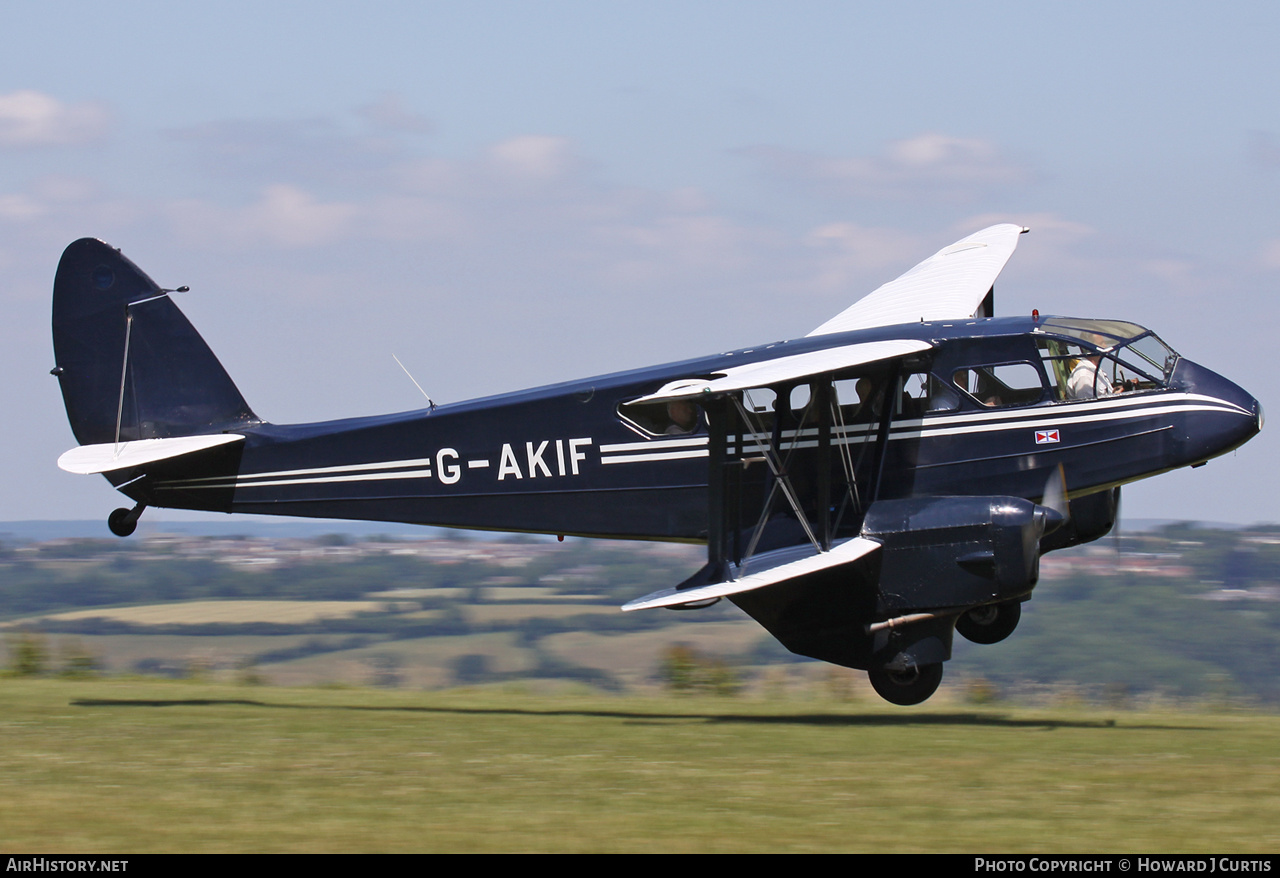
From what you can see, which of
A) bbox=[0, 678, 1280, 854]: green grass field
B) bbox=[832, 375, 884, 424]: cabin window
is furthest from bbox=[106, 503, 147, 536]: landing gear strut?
bbox=[832, 375, 884, 424]: cabin window

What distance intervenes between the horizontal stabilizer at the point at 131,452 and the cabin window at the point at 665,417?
4468 mm

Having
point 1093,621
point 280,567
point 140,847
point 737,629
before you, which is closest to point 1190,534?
point 1093,621

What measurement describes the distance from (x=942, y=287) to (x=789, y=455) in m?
5.06

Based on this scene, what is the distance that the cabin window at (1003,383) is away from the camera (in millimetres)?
12039

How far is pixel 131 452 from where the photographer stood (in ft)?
Result: 46.1

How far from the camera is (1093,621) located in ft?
211

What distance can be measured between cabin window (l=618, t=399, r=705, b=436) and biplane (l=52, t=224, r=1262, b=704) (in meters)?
0.02

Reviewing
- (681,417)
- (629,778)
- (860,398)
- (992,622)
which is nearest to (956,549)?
(860,398)

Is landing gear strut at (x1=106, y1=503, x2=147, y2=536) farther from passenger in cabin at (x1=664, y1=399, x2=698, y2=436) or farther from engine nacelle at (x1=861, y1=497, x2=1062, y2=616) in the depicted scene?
engine nacelle at (x1=861, y1=497, x2=1062, y2=616)

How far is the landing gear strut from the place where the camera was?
46.0ft

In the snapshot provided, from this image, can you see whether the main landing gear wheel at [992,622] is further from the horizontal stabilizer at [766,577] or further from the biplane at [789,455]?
the horizontal stabilizer at [766,577]

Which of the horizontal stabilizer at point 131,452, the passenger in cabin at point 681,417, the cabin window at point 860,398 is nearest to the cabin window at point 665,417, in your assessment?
the passenger in cabin at point 681,417

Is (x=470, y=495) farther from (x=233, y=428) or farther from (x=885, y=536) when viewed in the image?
(x=885, y=536)
